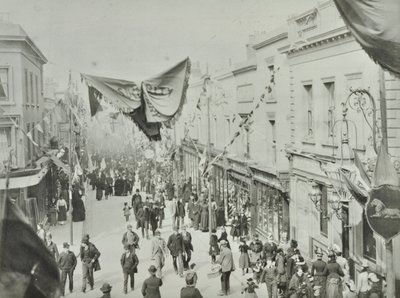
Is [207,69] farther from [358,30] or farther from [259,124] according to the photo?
[358,30]

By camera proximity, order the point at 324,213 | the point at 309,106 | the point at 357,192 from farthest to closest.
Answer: the point at 309,106 < the point at 324,213 < the point at 357,192

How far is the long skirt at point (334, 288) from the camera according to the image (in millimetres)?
7918

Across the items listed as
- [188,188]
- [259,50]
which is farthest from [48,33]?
[188,188]

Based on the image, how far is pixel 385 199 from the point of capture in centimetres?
775

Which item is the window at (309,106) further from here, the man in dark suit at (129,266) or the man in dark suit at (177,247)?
the man in dark suit at (129,266)

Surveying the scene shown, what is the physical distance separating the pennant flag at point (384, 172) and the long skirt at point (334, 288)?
1.47 m

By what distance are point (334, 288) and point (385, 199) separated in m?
1.43

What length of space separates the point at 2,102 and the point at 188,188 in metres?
6.84

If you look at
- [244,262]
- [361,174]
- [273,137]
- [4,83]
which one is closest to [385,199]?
[361,174]

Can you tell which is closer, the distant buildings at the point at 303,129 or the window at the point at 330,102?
the distant buildings at the point at 303,129

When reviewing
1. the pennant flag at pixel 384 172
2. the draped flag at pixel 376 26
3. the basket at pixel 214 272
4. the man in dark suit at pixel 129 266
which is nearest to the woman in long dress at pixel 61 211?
the man in dark suit at pixel 129 266

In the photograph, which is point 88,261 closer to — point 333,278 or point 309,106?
point 333,278

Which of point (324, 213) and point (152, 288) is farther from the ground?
point (324, 213)

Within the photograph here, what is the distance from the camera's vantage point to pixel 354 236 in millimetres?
9523
